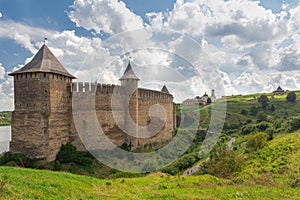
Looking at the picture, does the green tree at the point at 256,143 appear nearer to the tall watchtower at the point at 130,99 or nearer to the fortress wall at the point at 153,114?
the fortress wall at the point at 153,114

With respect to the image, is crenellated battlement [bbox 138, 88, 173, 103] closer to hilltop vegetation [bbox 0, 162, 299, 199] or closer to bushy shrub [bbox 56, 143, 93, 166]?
bushy shrub [bbox 56, 143, 93, 166]

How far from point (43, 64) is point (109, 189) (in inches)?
409

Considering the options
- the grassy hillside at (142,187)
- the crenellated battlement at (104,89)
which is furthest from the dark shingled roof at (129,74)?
the grassy hillside at (142,187)

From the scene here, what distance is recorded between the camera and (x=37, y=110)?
15.8 metres

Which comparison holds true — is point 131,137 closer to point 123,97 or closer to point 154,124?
point 123,97

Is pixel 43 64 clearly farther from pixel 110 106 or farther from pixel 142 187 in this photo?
pixel 142 187

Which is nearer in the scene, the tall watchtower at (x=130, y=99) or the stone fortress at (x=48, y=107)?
the stone fortress at (x=48, y=107)

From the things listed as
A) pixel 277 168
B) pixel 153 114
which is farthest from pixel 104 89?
pixel 277 168

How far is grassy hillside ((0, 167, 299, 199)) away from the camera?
23.7 ft

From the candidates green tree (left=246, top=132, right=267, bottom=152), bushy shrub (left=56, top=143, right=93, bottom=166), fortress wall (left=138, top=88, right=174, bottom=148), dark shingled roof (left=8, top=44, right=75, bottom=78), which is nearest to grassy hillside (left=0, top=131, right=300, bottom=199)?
bushy shrub (left=56, top=143, right=93, bottom=166)

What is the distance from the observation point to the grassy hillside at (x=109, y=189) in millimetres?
7219

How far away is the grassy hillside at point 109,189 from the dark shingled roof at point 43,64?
317 inches

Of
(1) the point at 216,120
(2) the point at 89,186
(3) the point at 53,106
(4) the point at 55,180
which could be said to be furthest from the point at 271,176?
(1) the point at 216,120

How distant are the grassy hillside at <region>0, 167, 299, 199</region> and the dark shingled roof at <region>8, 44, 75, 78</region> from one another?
8.06 meters
